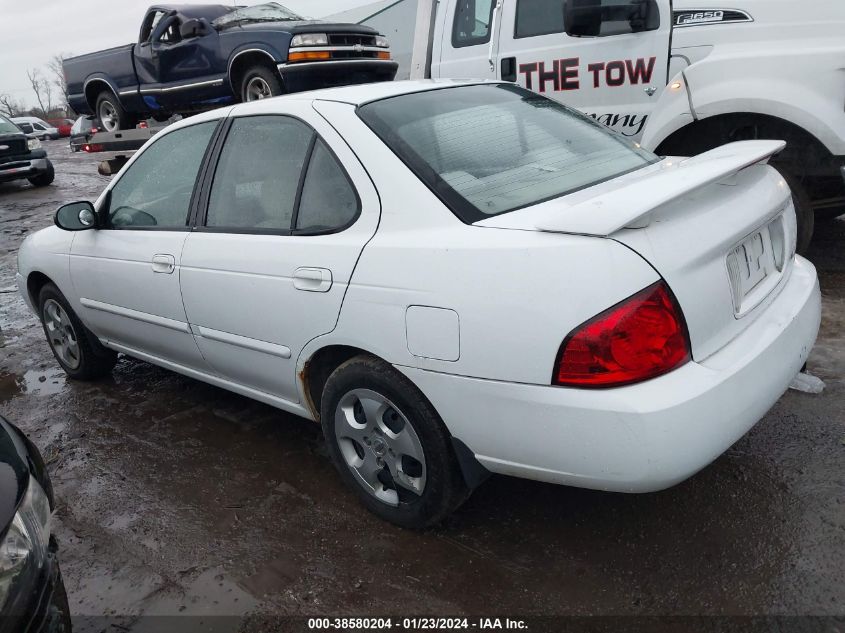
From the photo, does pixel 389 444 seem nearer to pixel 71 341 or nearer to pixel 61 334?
pixel 71 341

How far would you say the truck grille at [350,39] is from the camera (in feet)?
26.9

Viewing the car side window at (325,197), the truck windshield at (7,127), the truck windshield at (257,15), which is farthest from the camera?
the truck windshield at (7,127)

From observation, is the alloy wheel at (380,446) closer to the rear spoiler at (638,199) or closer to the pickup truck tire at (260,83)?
the rear spoiler at (638,199)

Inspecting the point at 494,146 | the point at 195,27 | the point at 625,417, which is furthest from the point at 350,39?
the point at 625,417

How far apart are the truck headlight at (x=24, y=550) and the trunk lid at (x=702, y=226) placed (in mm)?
1488

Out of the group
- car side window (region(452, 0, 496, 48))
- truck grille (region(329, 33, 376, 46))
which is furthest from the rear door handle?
truck grille (region(329, 33, 376, 46))

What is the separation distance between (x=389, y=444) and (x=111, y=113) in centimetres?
1020

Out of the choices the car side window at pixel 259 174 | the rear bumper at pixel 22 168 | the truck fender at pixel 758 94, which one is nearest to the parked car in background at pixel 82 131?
the rear bumper at pixel 22 168

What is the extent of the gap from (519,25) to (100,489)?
4.38 m

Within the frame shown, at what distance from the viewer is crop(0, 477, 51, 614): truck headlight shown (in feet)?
5.26

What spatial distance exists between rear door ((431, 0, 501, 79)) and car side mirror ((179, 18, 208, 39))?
4177 mm

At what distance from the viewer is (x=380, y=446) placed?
8.45 feet

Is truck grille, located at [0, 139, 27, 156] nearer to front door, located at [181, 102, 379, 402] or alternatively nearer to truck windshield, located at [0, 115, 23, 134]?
truck windshield, located at [0, 115, 23, 134]

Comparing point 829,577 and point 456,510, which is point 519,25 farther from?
point 829,577
